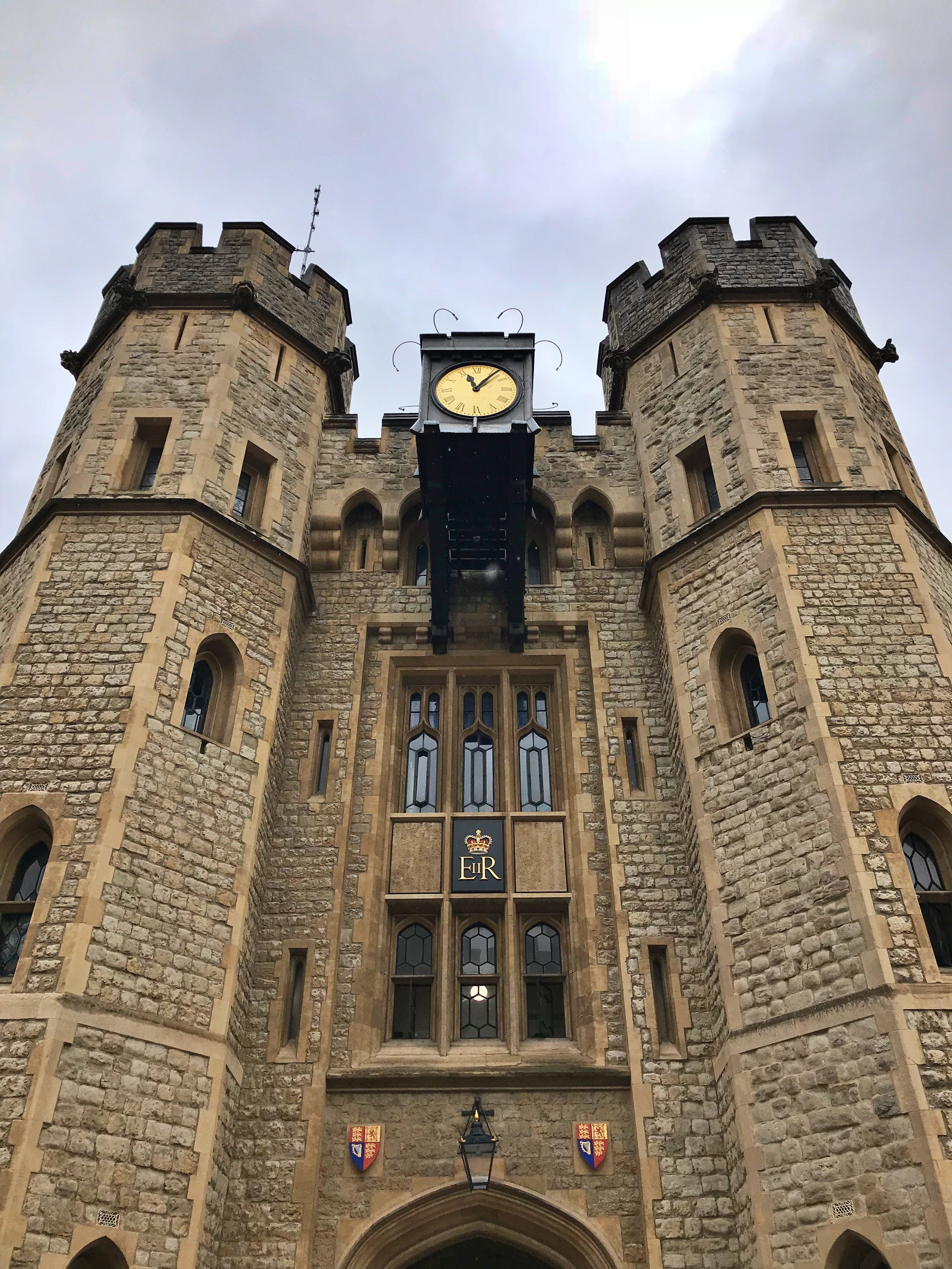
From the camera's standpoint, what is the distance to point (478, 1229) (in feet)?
28.3

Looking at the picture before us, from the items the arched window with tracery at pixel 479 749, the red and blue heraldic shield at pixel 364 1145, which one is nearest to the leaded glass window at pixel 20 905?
the red and blue heraldic shield at pixel 364 1145

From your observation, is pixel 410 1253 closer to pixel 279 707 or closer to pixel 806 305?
pixel 279 707

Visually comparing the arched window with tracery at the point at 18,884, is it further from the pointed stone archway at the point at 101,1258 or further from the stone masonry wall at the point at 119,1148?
the pointed stone archway at the point at 101,1258

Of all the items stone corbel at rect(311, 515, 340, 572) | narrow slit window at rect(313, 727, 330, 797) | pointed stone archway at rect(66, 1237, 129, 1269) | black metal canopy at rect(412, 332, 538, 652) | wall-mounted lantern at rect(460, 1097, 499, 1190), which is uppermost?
stone corbel at rect(311, 515, 340, 572)

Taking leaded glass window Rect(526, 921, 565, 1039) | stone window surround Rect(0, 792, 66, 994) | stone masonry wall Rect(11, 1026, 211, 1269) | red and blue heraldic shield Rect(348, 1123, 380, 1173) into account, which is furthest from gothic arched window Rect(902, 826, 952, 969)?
stone window surround Rect(0, 792, 66, 994)

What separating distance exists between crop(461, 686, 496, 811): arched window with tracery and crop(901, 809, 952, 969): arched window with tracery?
4.44m

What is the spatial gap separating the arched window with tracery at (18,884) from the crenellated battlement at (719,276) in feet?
34.1

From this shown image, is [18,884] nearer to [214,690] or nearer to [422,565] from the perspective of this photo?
[214,690]

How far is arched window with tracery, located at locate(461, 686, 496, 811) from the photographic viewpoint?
11359 mm

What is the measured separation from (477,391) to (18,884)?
6.94m

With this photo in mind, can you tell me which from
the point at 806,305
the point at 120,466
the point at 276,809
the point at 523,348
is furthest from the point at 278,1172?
the point at 806,305

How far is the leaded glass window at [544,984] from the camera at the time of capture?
977 cm

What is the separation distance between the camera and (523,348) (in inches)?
466

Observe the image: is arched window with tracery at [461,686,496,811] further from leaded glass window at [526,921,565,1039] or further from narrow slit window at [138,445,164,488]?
narrow slit window at [138,445,164,488]
